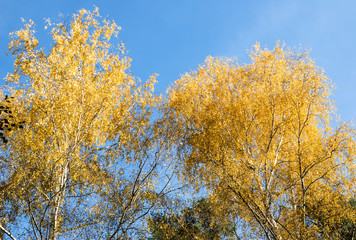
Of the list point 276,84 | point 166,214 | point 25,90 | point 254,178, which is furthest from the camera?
point 276,84

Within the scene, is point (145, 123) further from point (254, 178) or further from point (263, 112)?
point (263, 112)

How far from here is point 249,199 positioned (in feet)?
28.6

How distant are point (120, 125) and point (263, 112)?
5629 millimetres

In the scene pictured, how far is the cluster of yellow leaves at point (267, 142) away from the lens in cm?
921

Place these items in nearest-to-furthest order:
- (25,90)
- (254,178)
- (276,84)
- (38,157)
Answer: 1. (38,157)
2. (25,90)
3. (254,178)
4. (276,84)

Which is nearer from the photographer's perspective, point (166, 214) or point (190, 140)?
point (166, 214)

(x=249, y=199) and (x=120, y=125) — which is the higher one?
(x=120, y=125)

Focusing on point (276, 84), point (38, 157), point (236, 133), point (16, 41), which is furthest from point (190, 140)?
point (16, 41)

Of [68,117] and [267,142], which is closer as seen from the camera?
[68,117]

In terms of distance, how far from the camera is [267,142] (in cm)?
1108

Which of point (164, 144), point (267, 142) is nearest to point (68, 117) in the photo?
point (164, 144)

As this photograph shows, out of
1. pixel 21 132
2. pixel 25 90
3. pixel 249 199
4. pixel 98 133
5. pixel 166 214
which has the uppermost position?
pixel 25 90

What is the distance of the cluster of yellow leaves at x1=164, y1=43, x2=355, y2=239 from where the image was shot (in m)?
9.21

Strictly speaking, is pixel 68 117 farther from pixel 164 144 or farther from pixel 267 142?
pixel 267 142
